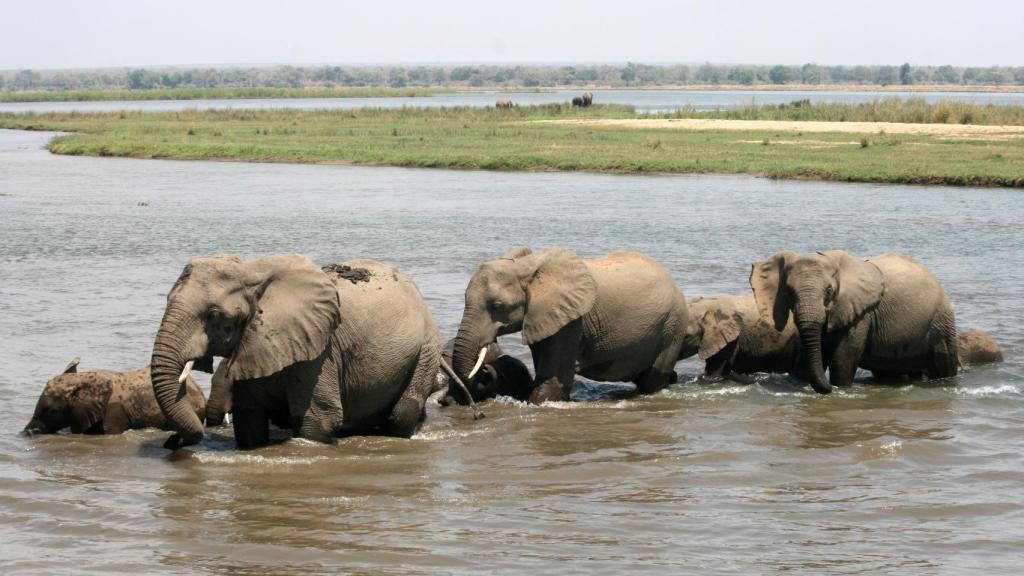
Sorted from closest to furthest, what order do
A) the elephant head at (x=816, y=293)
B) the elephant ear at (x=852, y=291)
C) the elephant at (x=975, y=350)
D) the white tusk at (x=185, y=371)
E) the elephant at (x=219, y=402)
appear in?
the white tusk at (x=185, y=371)
the elephant at (x=219, y=402)
the elephant head at (x=816, y=293)
the elephant ear at (x=852, y=291)
the elephant at (x=975, y=350)

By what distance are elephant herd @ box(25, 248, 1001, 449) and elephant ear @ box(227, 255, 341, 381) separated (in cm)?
1

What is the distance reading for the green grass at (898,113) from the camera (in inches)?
2057

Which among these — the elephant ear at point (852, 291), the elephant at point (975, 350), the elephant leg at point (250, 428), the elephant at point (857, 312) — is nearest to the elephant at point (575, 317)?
the elephant at point (857, 312)

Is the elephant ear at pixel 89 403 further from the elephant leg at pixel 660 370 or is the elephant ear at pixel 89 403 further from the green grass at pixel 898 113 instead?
the green grass at pixel 898 113

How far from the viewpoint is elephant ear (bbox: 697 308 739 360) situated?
14.3 metres

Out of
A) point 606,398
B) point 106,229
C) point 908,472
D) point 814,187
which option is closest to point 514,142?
point 814,187

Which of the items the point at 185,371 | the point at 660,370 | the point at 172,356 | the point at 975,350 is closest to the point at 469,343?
the point at 660,370

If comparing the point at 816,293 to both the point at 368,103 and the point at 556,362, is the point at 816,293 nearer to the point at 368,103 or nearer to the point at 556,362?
the point at 556,362

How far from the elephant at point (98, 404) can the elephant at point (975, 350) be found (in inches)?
334

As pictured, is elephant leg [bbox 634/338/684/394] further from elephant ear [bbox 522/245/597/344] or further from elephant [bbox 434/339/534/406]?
elephant ear [bbox 522/245/597/344]

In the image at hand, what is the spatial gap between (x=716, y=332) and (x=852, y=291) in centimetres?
149

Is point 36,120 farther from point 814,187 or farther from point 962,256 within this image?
point 962,256

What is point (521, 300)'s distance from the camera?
488 inches

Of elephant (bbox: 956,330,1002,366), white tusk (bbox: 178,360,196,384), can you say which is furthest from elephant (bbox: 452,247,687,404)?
elephant (bbox: 956,330,1002,366)
